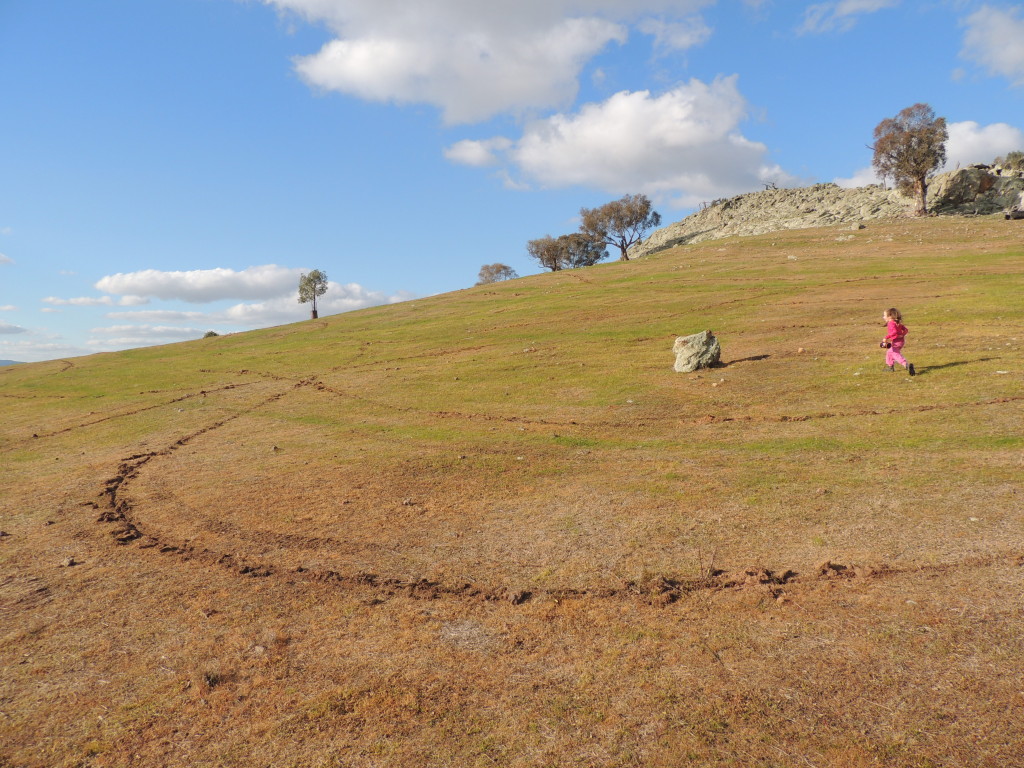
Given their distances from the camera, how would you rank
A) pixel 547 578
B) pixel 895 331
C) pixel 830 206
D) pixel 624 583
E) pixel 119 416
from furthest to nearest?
pixel 830 206, pixel 119 416, pixel 895 331, pixel 547 578, pixel 624 583

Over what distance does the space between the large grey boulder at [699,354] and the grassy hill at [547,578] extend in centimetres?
134

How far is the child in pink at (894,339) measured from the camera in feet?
67.1

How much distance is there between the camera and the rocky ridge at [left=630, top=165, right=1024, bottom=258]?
8925cm

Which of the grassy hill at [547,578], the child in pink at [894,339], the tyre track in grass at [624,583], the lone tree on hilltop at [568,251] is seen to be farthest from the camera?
the lone tree on hilltop at [568,251]

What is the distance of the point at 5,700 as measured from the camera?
669 cm

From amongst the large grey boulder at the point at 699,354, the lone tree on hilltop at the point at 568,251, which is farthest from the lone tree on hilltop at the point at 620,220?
the large grey boulder at the point at 699,354

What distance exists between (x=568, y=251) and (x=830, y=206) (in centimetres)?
4999

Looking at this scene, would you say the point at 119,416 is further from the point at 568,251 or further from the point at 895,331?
the point at 568,251

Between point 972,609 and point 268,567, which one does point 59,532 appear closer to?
point 268,567

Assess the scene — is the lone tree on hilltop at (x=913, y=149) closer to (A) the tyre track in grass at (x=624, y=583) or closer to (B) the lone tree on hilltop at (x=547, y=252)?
(B) the lone tree on hilltop at (x=547, y=252)

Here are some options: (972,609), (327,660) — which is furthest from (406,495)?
(972,609)

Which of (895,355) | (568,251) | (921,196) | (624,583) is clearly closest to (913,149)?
(921,196)

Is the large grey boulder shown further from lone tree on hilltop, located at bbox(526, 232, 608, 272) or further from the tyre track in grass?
lone tree on hilltop, located at bbox(526, 232, 608, 272)

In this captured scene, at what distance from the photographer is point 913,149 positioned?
8788cm
